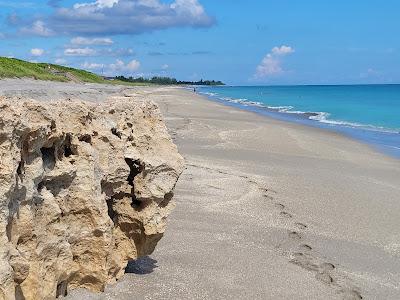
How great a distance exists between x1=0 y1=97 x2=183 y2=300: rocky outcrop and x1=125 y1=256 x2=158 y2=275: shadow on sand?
0.83 ft

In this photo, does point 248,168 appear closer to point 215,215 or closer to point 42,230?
point 215,215

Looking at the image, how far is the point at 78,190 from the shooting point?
527cm

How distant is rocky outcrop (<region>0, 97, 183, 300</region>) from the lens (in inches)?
172

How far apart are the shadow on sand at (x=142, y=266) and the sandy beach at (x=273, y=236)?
0.01 metres

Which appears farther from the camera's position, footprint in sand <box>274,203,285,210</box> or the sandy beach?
footprint in sand <box>274,203,285,210</box>

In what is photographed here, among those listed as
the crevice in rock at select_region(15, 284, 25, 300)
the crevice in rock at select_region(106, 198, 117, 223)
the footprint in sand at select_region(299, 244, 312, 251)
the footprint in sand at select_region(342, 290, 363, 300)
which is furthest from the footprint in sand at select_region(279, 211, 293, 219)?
the crevice in rock at select_region(15, 284, 25, 300)

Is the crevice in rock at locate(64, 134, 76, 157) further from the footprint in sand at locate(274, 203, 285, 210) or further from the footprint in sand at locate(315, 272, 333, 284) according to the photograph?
the footprint in sand at locate(274, 203, 285, 210)

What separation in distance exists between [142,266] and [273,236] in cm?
240

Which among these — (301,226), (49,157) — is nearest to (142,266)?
(49,157)

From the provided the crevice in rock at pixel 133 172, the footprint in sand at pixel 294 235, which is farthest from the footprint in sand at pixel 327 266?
the crevice in rock at pixel 133 172

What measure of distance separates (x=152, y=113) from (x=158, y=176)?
2.83ft

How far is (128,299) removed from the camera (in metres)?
5.49

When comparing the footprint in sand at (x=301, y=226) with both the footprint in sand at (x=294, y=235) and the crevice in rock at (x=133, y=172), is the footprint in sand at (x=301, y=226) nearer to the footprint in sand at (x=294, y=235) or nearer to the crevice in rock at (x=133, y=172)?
the footprint in sand at (x=294, y=235)

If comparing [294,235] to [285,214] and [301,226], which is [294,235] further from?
[285,214]
